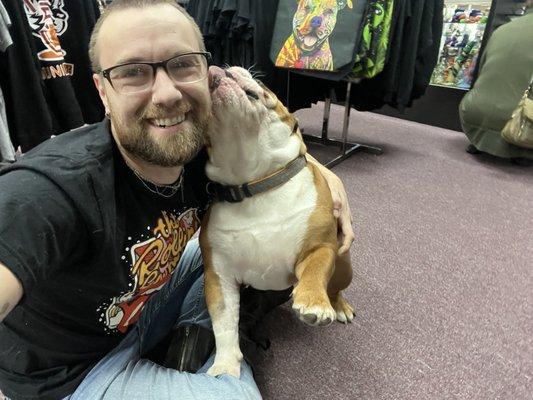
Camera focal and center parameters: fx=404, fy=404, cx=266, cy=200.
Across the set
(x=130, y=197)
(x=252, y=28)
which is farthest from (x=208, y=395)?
(x=252, y=28)

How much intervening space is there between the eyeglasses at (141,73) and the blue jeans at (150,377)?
612 millimetres

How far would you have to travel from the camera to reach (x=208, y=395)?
0.93m

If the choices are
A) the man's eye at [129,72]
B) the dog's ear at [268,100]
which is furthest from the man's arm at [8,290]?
the dog's ear at [268,100]

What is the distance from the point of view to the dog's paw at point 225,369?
42.1 inches

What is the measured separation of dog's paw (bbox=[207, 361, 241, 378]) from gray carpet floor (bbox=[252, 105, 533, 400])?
0.74 ft

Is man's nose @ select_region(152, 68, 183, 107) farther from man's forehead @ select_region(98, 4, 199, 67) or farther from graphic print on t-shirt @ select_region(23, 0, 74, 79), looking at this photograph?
graphic print on t-shirt @ select_region(23, 0, 74, 79)

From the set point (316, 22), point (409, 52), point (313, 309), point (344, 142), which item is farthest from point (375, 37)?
point (313, 309)

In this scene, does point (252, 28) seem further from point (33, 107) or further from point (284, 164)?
point (284, 164)

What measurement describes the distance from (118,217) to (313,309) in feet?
1.57

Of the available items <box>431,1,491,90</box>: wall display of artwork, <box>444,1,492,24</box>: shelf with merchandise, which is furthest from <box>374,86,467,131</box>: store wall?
<box>444,1,492,24</box>: shelf with merchandise

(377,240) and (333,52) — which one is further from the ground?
(333,52)

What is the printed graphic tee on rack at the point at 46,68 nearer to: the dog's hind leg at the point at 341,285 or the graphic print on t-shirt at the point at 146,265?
the graphic print on t-shirt at the point at 146,265

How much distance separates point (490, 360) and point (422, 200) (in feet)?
4.10

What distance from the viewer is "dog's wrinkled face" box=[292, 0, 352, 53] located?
243cm
